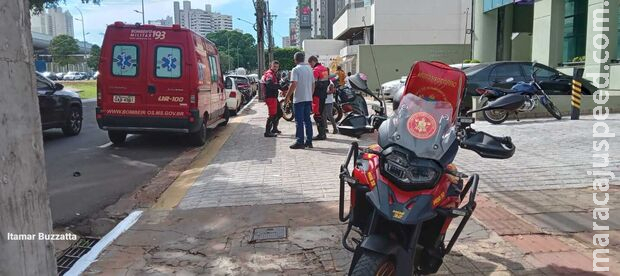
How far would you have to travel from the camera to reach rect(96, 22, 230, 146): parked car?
9.55 m

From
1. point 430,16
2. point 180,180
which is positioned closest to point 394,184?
point 180,180

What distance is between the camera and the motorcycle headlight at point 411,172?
2.84 metres

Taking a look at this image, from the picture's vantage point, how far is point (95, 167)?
8.18m

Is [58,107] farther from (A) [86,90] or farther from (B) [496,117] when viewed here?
(A) [86,90]

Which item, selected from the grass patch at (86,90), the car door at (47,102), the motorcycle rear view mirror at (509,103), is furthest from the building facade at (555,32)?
the grass patch at (86,90)

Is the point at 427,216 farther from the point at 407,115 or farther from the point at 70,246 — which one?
the point at 70,246

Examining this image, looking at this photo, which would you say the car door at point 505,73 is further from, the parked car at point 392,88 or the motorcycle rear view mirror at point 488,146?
the motorcycle rear view mirror at point 488,146

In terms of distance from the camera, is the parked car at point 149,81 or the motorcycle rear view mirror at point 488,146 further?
the parked car at point 149,81

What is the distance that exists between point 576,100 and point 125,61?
1028cm

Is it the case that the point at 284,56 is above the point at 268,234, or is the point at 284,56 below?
above

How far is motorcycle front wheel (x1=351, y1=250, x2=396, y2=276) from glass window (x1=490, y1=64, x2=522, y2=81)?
11.4 meters

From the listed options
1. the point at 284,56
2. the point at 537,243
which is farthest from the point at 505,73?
the point at 284,56

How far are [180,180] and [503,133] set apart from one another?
6.64 metres

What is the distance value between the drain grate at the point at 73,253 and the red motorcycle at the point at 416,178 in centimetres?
239
